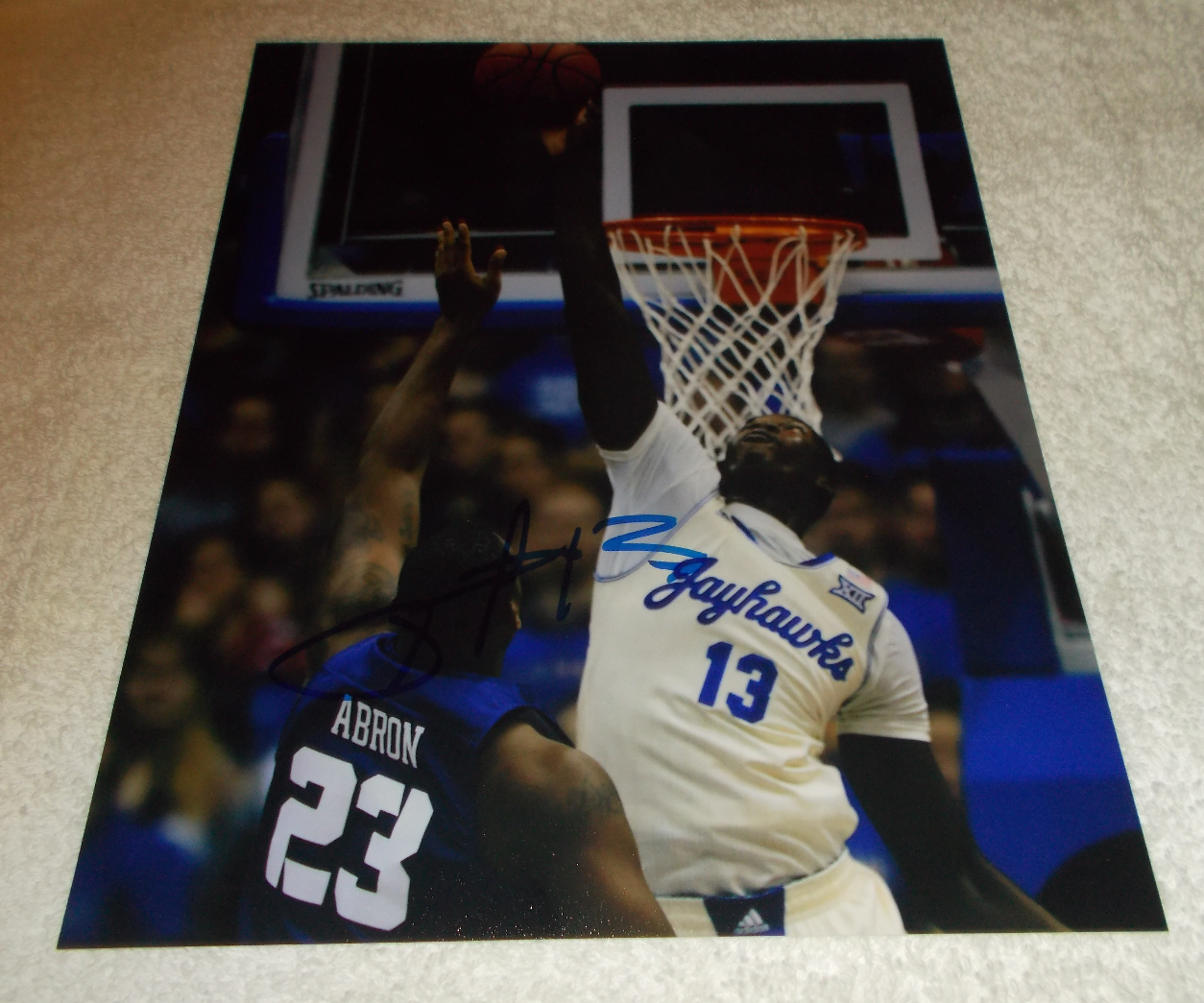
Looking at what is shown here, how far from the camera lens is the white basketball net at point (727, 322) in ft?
4.51

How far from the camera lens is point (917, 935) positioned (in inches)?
44.3

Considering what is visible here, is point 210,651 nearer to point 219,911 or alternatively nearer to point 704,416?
point 219,911

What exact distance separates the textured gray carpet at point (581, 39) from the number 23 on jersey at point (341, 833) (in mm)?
56

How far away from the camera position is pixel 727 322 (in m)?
1.43

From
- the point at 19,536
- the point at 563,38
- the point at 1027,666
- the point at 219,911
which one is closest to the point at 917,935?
the point at 1027,666

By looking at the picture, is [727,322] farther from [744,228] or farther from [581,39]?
[581,39]

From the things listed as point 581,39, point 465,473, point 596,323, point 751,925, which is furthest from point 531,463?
point 581,39

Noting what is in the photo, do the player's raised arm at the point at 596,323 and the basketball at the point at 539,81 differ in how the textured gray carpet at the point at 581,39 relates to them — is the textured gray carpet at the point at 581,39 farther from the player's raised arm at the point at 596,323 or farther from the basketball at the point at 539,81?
the player's raised arm at the point at 596,323

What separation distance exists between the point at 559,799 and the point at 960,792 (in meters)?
0.53

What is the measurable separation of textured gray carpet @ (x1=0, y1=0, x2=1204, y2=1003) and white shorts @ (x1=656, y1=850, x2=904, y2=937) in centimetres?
2

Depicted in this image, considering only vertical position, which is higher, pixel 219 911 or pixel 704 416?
pixel 704 416

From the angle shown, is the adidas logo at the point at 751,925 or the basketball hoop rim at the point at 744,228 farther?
the basketball hoop rim at the point at 744,228
